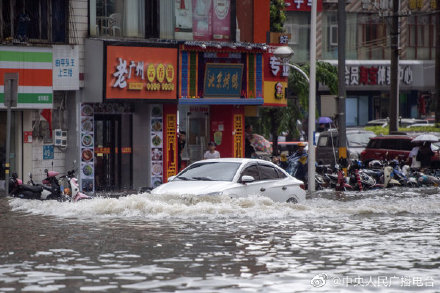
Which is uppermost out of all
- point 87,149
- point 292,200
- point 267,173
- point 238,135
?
point 238,135

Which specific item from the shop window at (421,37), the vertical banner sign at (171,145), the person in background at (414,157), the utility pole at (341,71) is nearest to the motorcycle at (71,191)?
the vertical banner sign at (171,145)

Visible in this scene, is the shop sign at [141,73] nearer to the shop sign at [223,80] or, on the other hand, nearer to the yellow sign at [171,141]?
the yellow sign at [171,141]

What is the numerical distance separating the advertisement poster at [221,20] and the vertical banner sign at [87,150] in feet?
17.5

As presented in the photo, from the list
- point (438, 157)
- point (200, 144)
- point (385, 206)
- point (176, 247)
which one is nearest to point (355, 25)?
point (438, 157)

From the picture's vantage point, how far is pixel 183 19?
32.2m

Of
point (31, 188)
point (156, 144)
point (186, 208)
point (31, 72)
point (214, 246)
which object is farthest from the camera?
point (156, 144)

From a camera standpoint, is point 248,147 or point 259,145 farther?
point 259,145

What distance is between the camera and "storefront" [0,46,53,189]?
92.9ft

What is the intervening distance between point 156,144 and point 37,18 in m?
5.39

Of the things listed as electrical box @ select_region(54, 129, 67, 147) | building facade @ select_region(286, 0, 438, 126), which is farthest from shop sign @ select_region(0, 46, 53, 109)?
building facade @ select_region(286, 0, 438, 126)

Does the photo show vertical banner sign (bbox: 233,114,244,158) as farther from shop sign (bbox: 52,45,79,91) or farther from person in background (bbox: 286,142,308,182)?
shop sign (bbox: 52,45,79,91)

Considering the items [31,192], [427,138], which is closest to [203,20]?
[427,138]

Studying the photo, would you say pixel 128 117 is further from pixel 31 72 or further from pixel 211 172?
pixel 211 172

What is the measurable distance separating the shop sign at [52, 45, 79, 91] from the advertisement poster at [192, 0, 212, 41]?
Answer: 15.5 ft
